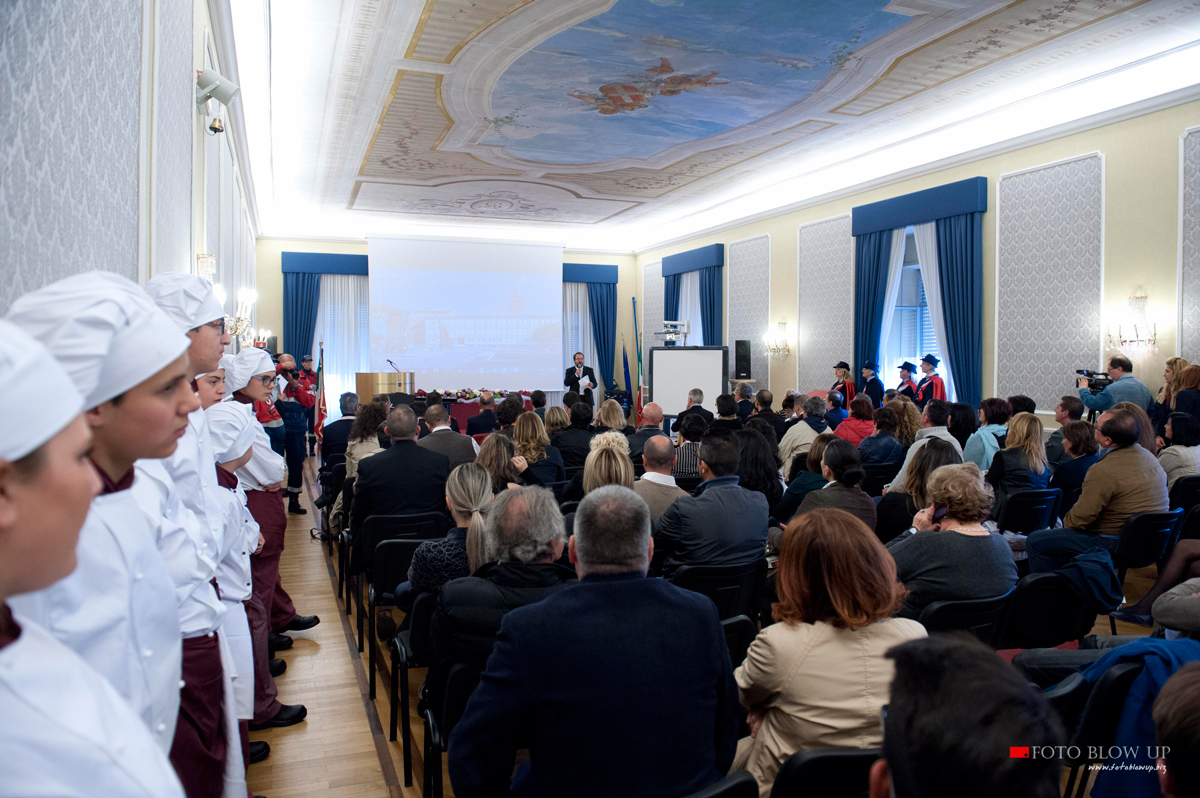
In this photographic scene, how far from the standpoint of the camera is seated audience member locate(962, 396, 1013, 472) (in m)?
5.21

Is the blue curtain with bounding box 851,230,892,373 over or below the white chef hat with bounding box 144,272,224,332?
over

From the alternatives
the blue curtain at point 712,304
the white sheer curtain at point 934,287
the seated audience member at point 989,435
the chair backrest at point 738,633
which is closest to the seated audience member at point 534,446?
the chair backrest at point 738,633

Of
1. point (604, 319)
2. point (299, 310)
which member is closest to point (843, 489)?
point (299, 310)

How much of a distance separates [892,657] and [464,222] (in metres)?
14.2

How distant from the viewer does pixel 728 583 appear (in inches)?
121

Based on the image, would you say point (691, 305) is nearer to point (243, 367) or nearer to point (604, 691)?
point (243, 367)

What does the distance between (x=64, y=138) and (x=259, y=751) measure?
2343mm

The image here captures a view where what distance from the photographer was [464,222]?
47.0ft

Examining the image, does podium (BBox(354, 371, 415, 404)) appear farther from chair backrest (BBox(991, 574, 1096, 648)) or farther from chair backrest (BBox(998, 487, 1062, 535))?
chair backrest (BBox(991, 574, 1096, 648))

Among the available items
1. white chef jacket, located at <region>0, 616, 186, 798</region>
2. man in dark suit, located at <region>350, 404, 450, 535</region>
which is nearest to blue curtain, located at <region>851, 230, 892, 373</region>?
man in dark suit, located at <region>350, 404, 450, 535</region>

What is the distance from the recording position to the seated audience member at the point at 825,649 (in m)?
1.68

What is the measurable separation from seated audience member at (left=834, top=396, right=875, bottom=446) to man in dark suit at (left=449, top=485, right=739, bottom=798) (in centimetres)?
488

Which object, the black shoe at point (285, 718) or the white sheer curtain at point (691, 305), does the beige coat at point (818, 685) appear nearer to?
the black shoe at point (285, 718)

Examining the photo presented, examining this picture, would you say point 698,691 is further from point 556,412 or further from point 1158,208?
point 1158,208
